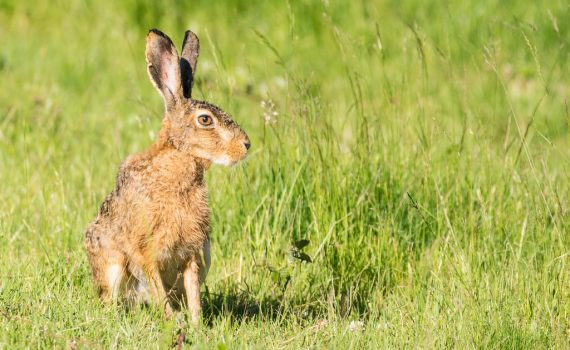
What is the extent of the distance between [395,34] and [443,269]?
4.50 m

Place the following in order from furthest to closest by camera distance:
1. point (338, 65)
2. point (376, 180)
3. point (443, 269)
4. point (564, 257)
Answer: point (338, 65) → point (376, 180) → point (443, 269) → point (564, 257)

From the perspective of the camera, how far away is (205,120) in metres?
5.44

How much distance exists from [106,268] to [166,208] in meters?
0.45

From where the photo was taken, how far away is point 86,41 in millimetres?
10055

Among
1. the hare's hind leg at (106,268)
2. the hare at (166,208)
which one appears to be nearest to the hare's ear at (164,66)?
the hare at (166,208)

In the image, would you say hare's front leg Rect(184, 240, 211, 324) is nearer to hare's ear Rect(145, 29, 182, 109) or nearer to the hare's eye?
the hare's eye

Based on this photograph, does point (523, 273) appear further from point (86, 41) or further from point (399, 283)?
point (86, 41)

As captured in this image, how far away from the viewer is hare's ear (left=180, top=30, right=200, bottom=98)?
5.75 meters

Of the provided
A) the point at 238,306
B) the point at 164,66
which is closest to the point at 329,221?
the point at 238,306

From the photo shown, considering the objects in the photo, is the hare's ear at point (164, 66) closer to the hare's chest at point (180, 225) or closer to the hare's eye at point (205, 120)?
the hare's eye at point (205, 120)

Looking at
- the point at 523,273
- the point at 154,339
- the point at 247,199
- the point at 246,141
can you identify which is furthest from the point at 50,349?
the point at 523,273

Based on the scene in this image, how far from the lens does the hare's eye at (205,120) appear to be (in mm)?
5418

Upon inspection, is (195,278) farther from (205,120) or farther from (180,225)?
(205,120)

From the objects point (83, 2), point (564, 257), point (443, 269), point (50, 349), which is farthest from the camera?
point (83, 2)
